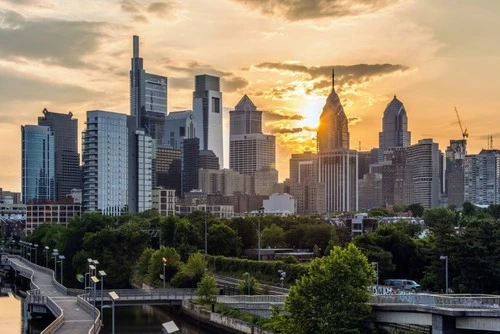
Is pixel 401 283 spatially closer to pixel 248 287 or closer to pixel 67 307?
pixel 248 287

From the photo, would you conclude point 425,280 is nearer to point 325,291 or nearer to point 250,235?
point 325,291

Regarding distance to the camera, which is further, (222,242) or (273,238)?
(273,238)

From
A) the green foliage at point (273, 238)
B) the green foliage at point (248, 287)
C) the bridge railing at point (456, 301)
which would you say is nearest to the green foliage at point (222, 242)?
the green foliage at point (273, 238)

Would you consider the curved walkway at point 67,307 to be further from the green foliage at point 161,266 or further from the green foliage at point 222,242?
the green foliage at point 222,242

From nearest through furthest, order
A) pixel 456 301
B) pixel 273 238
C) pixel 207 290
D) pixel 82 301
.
Answer: 1. pixel 456 301
2. pixel 82 301
3. pixel 207 290
4. pixel 273 238

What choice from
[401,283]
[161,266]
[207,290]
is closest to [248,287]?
[207,290]

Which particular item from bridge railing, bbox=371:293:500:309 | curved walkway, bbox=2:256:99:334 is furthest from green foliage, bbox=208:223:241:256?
bridge railing, bbox=371:293:500:309
